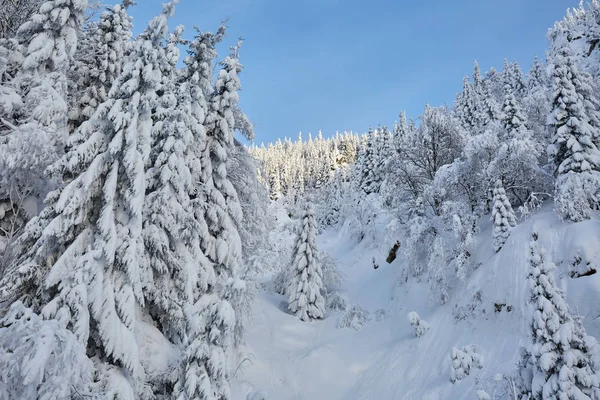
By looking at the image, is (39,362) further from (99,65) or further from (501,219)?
(501,219)

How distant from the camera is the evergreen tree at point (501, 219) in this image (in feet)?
55.3

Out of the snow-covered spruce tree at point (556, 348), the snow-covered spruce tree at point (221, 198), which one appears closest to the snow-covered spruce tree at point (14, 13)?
the snow-covered spruce tree at point (221, 198)

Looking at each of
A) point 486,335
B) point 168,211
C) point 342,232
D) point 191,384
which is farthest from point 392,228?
point 342,232

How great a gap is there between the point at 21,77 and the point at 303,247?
20.4 metres

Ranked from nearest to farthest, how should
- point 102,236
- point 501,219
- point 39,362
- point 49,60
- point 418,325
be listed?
point 39,362 < point 102,236 < point 49,60 < point 501,219 < point 418,325

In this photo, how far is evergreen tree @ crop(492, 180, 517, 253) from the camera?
55.3 feet

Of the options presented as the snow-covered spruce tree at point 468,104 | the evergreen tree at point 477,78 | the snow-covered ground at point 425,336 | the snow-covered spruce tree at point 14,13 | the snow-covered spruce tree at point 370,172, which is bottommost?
the snow-covered ground at point 425,336

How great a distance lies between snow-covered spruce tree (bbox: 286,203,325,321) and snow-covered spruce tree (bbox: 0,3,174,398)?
16.9 m

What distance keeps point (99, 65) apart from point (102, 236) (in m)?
11.4

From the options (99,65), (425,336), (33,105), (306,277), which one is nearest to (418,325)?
(425,336)

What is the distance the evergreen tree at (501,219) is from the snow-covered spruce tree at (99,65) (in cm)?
1923

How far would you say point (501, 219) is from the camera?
17000 mm

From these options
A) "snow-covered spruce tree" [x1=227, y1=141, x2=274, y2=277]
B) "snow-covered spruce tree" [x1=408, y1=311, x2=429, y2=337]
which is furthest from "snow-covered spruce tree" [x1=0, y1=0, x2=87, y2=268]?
"snow-covered spruce tree" [x1=408, y1=311, x2=429, y2=337]

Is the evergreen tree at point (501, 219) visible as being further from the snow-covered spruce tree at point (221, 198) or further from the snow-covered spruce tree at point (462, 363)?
the snow-covered spruce tree at point (221, 198)
